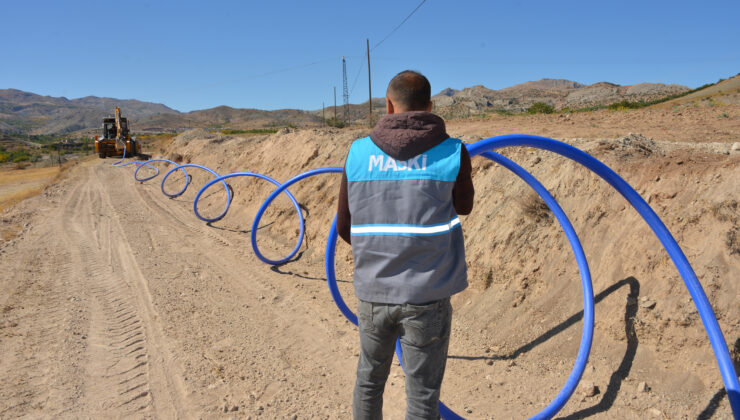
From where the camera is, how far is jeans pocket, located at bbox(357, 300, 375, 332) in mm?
2161

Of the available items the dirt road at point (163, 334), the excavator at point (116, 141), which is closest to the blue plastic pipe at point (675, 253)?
the dirt road at point (163, 334)

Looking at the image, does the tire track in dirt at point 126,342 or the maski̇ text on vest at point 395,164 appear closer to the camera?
the maski̇ text on vest at point 395,164

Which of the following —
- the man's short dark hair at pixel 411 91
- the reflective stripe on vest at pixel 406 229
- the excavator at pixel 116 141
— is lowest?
the reflective stripe on vest at pixel 406 229

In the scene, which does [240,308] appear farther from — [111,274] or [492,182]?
[492,182]

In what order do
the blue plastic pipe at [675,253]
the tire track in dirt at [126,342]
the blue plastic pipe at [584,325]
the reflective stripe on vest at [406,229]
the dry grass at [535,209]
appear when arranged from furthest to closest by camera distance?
the dry grass at [535,209]
the tire track in dirt at [126,342]
the blue plastic pipe at [584,325]
the blue plastic pipe at [675,253]
the reflective stripe on vest at [406,229]

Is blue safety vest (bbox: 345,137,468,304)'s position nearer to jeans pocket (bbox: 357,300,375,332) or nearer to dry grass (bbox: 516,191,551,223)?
jeans pocket (bbox: 357,300,375,332)

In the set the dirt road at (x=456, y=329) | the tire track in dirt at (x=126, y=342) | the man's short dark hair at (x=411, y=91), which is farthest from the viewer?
the tire track in dirt at (x=126, y=342)

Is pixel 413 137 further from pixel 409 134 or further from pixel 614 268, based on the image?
pixel 614 268

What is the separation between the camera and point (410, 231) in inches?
78.7

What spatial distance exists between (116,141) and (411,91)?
36.9 metres

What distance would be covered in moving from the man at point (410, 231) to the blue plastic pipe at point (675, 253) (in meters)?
1.47

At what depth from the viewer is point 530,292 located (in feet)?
17.3

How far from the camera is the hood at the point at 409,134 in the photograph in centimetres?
201

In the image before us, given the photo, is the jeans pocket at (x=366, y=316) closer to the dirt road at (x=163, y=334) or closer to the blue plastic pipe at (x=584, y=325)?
the blue plastic pipe at (x=584, y=325)
